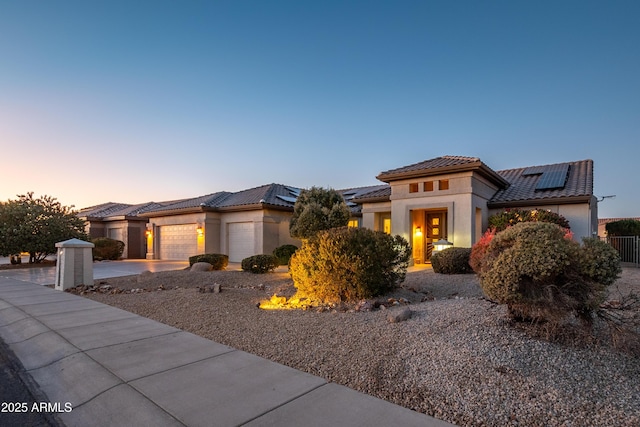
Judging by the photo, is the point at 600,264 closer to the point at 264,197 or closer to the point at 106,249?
the point at 264,197

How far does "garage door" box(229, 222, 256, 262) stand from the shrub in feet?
41.8

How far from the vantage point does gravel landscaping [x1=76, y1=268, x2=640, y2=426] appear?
2715 mm

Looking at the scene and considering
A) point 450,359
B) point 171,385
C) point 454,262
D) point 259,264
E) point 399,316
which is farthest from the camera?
point 259,264

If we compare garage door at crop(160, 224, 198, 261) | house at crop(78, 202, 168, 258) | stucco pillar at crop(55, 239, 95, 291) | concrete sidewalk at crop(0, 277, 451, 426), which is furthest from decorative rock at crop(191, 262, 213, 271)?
house at crop(78, 202, 168, 258)

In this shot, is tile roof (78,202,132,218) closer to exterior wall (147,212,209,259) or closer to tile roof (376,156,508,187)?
exterior wall (147,212,209,259)

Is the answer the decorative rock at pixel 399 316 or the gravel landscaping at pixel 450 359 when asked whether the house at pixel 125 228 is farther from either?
the decorative rock at pixel 399 316

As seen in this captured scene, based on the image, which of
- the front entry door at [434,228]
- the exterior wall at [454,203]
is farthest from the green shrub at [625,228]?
the front entry door at [434,228]

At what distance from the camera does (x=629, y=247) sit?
15.1 meters

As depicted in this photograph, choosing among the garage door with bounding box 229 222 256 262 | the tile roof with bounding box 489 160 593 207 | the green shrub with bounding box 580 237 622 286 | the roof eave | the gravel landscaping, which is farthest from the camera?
the roof eave

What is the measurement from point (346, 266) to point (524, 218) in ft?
34.0

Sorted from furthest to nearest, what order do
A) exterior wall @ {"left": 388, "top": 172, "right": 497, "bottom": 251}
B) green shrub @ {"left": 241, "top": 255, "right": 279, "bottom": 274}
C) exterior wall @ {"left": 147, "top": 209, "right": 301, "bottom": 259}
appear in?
exterior wall @ {"left": 147, "top": 209, "right": 301, "bottom": 259} < exterior wall @ {"left": 388, "top": 172, "right": 497, "bottom": 251} < green shrub @ {"left": 241, "top": 255, "right": 279, "bottom": 274}

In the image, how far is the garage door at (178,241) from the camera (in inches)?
828

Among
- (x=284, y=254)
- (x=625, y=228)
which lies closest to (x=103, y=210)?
(x=284, y=254)

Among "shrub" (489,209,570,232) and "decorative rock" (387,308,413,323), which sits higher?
"shrub" (489,209,570,232)
